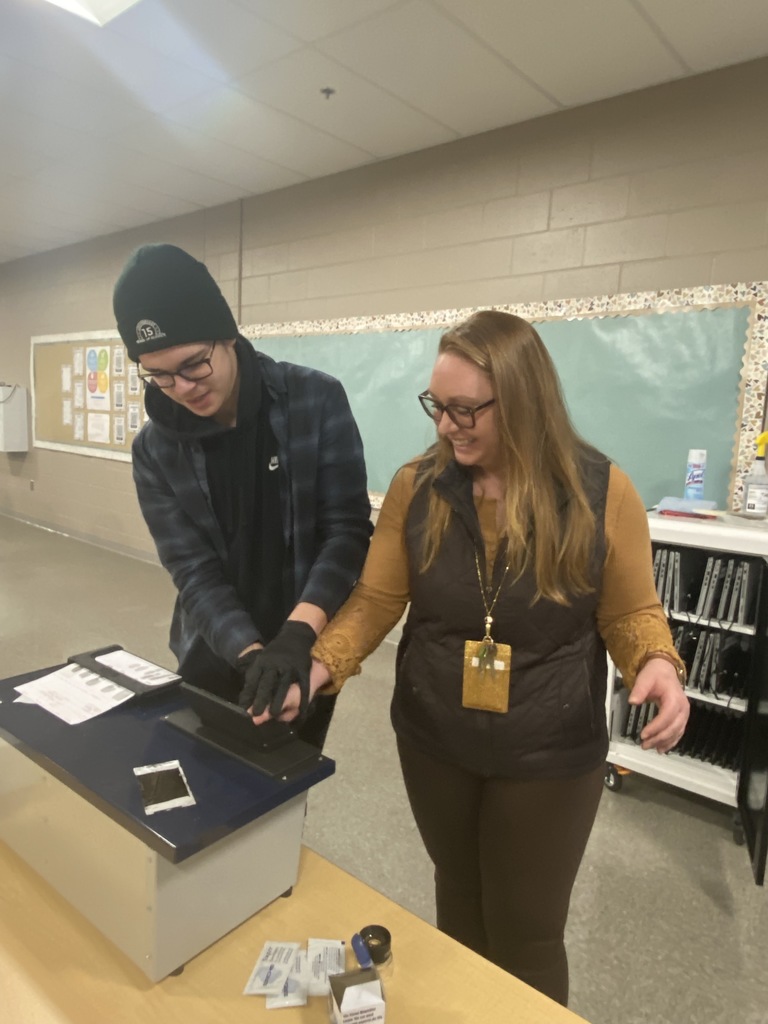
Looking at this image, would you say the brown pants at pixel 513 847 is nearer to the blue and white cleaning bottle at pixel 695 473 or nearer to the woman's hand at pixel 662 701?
the woman's hand at pixel 662 701

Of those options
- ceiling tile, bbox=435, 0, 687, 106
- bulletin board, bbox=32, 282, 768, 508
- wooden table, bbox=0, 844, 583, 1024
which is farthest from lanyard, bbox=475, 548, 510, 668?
ceiling tile, bbox=435, 0, 687, 106

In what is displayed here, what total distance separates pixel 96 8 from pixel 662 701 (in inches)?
107

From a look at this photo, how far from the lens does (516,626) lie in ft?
3.38

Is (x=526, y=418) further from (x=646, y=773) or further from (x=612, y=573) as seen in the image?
(x=646, y=773)

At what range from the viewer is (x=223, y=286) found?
172 inches

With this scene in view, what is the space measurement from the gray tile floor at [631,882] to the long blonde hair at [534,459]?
1108 mm

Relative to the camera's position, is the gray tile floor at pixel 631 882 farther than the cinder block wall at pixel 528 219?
No

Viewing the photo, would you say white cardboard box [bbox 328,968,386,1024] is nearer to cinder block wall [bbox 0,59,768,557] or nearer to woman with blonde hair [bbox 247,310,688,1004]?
woman with blonde hair [bbox 247,310,688,1004]

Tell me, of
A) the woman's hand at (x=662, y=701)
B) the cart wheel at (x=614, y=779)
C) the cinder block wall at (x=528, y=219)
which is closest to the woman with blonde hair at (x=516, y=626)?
the woman's hand at (x=662, y=701)

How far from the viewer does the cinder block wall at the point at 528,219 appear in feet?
7.84

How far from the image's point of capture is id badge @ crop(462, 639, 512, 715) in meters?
1.03

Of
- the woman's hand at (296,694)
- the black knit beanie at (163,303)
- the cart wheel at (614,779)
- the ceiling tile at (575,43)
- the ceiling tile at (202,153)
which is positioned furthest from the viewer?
the ceiling tile at (202,153)

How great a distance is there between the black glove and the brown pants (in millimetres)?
280

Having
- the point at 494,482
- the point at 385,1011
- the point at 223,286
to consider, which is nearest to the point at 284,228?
the point at 223,286
